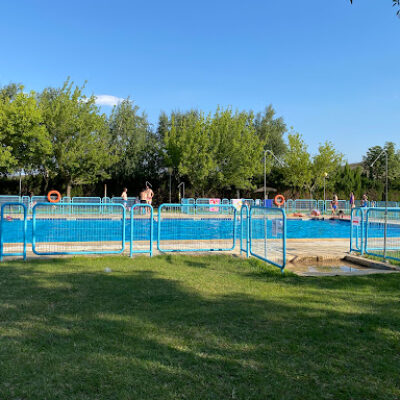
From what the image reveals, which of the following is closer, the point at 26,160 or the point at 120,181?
the point at 26,160

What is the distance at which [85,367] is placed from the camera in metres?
3.07

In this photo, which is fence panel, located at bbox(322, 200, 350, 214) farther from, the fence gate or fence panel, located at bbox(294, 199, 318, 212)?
the fence gate

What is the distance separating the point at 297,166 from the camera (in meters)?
38.7

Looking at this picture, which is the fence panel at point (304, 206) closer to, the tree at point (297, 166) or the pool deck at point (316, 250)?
the tree at point (297, 166)

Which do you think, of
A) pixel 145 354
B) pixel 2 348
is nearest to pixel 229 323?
pixel 145 354

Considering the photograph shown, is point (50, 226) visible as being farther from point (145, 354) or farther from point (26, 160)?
point (26, 160)

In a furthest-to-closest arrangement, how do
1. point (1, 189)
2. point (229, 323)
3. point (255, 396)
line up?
point (1, 189)
point (229, 323)
point (255, 396)

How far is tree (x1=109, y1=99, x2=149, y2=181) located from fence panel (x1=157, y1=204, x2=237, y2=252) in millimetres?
26408

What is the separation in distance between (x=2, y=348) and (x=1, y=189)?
36.2 meters

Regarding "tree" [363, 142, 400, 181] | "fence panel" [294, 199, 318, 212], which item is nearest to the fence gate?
"fence panel" [294, 199, 318, 212]

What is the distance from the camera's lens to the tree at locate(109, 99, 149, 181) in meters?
36.2

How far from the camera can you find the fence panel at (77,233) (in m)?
8.95

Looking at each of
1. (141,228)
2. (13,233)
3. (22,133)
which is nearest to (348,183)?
(22,133)

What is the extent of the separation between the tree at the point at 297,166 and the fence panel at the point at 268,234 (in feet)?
101
